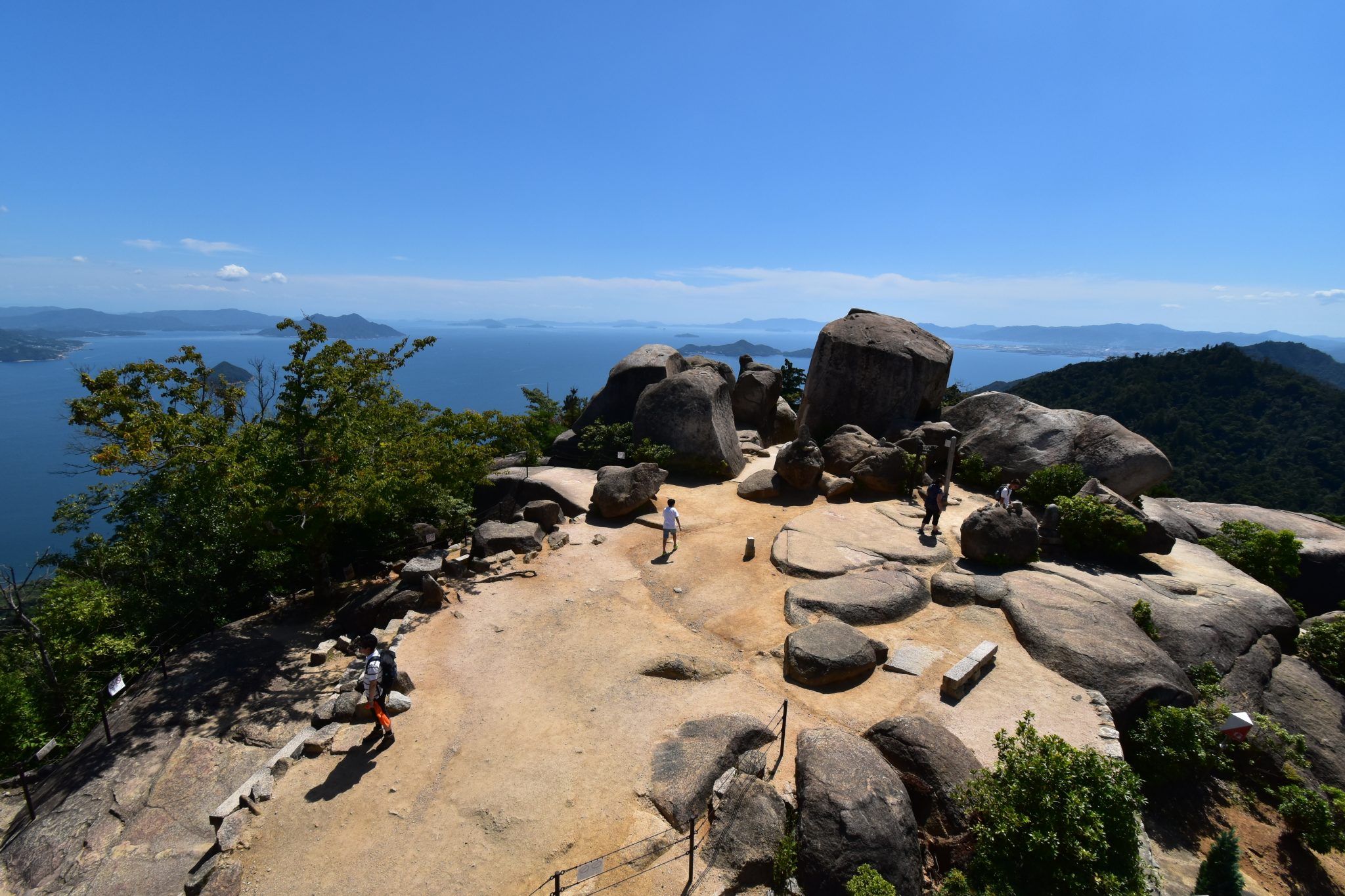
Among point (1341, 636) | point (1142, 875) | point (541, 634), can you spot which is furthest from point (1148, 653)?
point (541, 634)

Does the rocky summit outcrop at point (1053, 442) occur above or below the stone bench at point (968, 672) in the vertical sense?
above

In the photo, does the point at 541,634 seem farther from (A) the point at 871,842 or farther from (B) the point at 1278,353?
(B) the point at 1278,353

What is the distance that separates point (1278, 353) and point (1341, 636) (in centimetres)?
19123

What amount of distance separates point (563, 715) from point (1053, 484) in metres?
18.0

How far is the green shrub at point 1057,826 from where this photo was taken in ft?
24.7

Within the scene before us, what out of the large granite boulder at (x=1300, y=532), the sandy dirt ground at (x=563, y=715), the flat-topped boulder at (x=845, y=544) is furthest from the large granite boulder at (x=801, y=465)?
the large granite boulder at (x=1300, y=532)

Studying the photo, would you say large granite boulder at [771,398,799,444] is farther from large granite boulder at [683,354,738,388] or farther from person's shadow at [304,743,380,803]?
person's shadow at [304,743,380,803]

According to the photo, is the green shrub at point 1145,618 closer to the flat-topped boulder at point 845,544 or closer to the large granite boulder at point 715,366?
the flat-topped boulder at point 845,544

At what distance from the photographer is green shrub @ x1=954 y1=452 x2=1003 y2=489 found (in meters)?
23.3

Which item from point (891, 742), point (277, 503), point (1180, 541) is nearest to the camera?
point (891, 742)

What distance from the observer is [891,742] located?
32.7 feet

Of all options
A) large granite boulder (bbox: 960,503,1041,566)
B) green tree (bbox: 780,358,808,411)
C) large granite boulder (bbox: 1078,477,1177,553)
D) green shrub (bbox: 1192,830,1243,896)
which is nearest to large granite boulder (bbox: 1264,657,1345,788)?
large granite boulder (bbox: 1078,477,1177,553)

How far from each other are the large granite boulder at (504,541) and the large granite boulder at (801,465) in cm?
947

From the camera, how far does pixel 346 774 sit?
1051cm
